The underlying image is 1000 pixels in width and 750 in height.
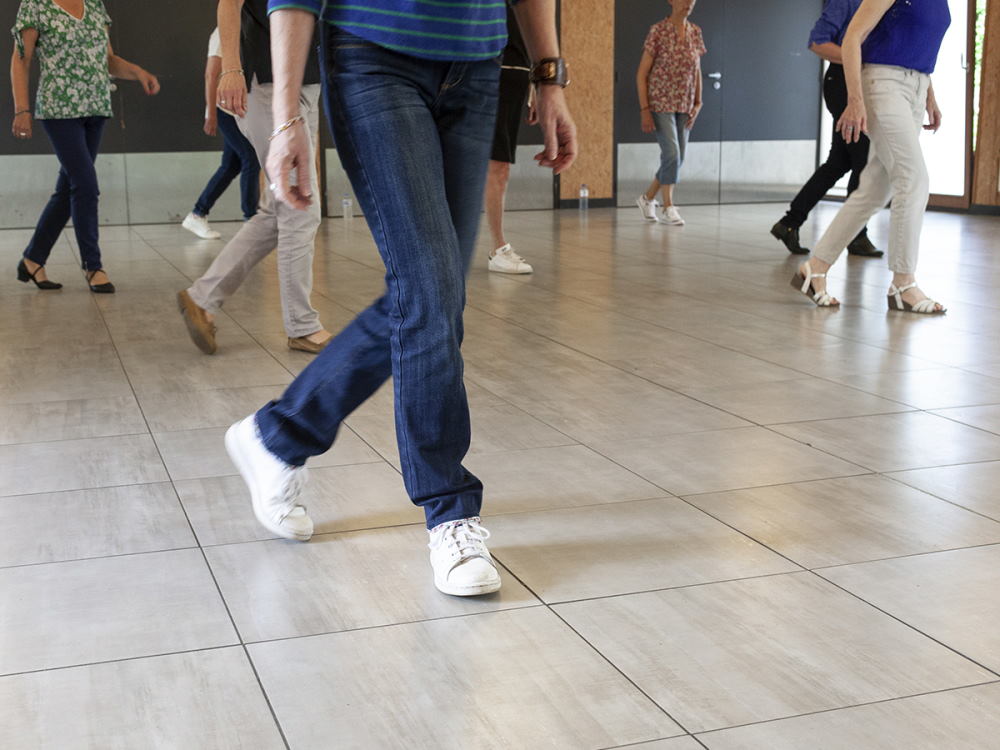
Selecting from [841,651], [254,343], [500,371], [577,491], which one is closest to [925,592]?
[841,651]

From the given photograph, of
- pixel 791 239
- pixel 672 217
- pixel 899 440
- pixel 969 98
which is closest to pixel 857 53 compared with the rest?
pixel 899 440

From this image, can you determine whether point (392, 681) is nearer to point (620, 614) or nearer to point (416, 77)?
point (620, 614)

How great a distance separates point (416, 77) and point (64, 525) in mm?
1189

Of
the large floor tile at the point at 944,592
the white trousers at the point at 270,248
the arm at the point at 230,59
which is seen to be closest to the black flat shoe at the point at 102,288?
the white trousers at the point at 270,248

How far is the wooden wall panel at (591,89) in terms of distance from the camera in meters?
10.9

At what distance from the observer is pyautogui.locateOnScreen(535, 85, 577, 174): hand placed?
2.32 meters

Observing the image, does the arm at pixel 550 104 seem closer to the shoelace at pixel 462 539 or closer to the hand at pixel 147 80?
the shoelace at pixel 462 539

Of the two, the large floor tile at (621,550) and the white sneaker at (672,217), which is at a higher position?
the white sneaker at (672,217)

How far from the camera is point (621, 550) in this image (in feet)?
7.65

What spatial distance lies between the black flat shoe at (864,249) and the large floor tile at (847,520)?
14.8ft

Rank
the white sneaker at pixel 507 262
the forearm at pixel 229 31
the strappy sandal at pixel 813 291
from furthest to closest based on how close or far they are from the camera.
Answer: the white sneaker at pixel 507 262
the strappy sandal at pixel 813 291
the forearm at pixel 229 31

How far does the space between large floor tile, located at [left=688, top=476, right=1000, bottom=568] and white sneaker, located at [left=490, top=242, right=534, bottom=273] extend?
378cm

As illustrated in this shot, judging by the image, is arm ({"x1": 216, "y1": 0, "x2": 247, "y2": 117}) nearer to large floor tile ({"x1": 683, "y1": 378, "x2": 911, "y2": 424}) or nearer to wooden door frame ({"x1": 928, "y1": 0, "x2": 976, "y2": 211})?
large floor tile ({"x1": 683, "y1": 378, "x2": 911, "y2": 424})

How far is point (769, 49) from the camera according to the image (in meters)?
11.6
